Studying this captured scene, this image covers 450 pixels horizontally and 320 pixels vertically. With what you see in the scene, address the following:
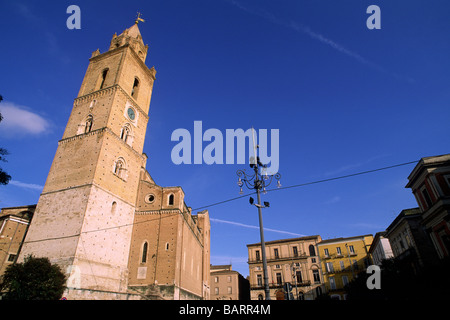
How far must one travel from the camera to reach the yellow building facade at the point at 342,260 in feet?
125

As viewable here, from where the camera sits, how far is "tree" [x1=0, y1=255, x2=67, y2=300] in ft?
46.8

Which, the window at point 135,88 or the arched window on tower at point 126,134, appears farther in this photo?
the window at point 135,88

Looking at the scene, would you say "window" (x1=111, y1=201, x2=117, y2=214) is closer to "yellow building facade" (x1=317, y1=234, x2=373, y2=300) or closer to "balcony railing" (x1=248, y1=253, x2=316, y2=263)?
"balcony railing" (x1=248, y1=253, x2=316, y2=263)

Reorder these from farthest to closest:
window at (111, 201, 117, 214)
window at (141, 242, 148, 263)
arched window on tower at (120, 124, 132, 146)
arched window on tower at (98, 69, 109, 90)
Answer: arched window on tower at (98, 69, 109, 90) → arched window on tower at (120, 124, 132, 146) → window at (141, 242, 148, 263) → window at (111, 201, 117, 214)

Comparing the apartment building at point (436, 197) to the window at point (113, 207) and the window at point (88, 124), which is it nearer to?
the window at point (113, 207)

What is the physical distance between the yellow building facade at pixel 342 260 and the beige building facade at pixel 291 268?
1365 millimetres

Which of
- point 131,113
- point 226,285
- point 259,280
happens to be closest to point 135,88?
point 131,113

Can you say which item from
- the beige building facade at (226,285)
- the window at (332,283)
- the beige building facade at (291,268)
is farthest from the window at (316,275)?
the beige building facade at (226,285)

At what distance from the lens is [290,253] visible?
4325 cm

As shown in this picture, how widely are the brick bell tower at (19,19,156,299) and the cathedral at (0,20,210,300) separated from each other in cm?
7

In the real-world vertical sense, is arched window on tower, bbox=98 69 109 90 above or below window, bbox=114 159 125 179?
above

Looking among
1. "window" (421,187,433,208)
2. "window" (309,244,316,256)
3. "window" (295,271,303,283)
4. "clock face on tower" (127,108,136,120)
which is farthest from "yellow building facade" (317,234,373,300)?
"clock face on tower" (127,108,136,120)

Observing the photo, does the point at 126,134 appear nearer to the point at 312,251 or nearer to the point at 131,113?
the point at 131,113
